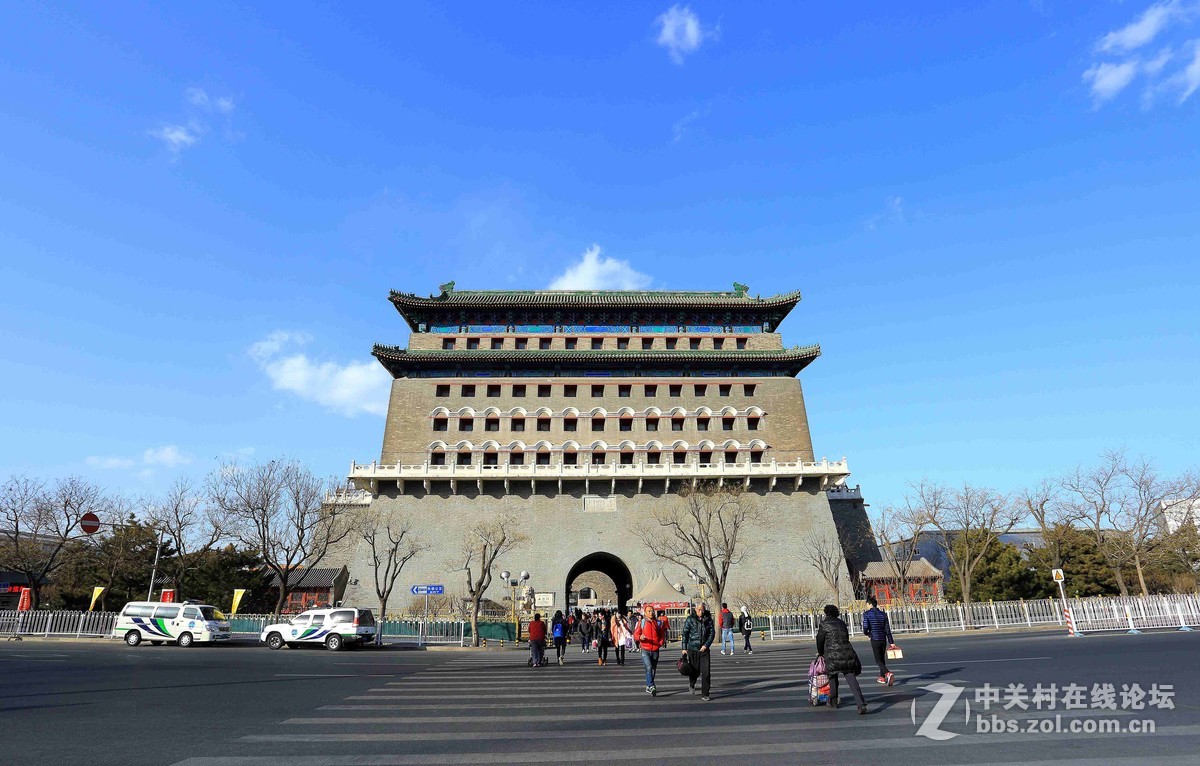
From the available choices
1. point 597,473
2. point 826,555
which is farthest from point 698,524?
point 826,555

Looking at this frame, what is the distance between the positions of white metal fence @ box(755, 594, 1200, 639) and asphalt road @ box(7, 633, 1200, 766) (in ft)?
47.1

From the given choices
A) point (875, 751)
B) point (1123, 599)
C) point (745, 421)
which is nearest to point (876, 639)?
point (875, 751)

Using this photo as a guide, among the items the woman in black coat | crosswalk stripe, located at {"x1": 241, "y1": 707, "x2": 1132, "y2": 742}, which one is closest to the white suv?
crosswalk stripe, located at {"x1": 241, "y1": 707, "x2": 1132, "y2": 742}

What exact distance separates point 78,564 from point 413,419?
2022 centimetres

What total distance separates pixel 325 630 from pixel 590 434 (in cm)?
2137

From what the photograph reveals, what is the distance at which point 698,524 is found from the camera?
3709 cm

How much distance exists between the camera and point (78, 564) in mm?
37938

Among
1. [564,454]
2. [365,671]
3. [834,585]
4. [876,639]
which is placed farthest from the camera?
[564,454]

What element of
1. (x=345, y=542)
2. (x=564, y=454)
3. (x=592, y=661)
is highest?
(x=564, y=454)

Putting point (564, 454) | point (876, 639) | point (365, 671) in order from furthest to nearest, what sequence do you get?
point (564, 454), point (365, 671), point (876, 639)

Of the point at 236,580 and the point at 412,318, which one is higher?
the point at 412,318

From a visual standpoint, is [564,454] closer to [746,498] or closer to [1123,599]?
[746,498]

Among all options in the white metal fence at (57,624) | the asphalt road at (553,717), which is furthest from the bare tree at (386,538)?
the asphalt road at (553,717)

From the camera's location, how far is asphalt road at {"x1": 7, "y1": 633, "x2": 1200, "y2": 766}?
618 cm
